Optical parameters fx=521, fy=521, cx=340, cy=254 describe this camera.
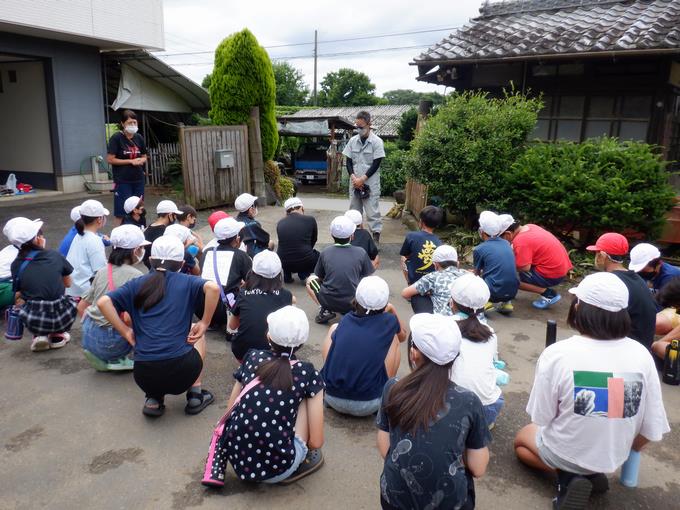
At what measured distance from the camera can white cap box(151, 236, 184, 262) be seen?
346 centimetres

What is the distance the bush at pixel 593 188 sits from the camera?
275 inches

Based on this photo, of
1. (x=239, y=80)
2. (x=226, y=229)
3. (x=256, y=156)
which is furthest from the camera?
(x=256, y=156)

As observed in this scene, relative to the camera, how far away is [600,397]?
2635 millimetres

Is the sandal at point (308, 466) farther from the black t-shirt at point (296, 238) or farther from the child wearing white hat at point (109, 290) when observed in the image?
the black t-shirt at point (296, 238)

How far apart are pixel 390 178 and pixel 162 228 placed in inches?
502

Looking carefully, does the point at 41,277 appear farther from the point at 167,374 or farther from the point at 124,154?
the point at 124,154

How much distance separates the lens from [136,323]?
3.45m

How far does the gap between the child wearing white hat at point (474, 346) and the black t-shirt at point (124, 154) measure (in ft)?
18.8

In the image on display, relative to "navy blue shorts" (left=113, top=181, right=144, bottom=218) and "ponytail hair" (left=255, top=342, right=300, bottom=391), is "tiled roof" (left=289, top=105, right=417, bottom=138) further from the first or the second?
"ponytail hair" (left=255, top=342, right=300, bottom=391)

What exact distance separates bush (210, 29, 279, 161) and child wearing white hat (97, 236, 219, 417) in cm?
859

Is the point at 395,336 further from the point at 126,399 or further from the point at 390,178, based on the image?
the point at 390,178

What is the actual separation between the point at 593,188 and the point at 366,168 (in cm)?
343

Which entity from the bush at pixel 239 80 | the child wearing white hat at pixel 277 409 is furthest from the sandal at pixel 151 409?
the bush at pixel 239 80

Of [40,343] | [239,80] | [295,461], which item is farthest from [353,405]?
[239,80]
